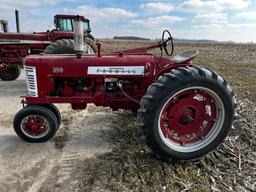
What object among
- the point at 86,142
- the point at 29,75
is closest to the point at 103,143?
the point at 86,142

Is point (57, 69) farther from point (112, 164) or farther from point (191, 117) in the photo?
point (191, 117)

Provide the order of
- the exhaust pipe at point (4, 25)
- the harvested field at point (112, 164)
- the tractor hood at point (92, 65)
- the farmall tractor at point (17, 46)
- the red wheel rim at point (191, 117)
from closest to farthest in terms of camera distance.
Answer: the harvested field at point (112, 164)
the red wheel rim at point (191, 117)
the tractor hood at point (92, 65)
the farmall tractor at point (17, 46)
the exhaust pipe at point (4, 25)

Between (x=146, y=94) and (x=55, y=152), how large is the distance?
4.99ft

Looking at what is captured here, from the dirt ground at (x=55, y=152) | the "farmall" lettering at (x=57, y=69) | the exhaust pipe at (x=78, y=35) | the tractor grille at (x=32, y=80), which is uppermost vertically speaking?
the exhaust pipe at (x=78, y=35)

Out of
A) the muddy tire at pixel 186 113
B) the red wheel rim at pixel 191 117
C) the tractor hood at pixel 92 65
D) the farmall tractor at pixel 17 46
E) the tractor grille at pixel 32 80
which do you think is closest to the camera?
the muddy tire at pixel 186 113

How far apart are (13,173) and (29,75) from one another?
157 cm

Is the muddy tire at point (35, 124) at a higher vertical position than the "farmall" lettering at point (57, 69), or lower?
lower

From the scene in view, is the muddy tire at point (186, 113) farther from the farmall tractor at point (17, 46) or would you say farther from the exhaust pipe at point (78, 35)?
the farmall tractor at point (17, 46)

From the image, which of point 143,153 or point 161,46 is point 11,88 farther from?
point 143,153

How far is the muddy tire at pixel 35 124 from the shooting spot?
4641 mm

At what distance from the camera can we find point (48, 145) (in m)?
4.58

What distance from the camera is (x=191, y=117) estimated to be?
4.12 m

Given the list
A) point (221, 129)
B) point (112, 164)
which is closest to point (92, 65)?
point (112, 164)

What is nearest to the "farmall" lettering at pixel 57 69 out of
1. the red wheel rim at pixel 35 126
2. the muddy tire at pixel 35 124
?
the muddy tire at pixel 35 124
